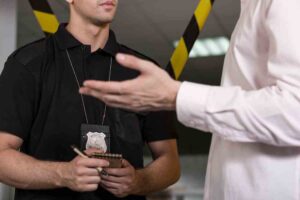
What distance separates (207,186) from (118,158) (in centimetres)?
25

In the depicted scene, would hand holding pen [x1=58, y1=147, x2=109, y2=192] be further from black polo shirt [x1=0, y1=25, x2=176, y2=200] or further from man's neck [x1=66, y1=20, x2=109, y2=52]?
man's neck [x1=66, y1=20, x2=109, y2=52]

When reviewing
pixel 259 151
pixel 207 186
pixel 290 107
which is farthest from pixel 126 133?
pixel 290 107

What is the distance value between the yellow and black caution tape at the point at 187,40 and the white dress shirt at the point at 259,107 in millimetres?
983

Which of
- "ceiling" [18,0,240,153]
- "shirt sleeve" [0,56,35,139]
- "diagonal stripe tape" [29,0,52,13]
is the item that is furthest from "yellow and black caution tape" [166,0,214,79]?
"ceiling" [18,0,240,153]

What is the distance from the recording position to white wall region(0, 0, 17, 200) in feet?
6.16

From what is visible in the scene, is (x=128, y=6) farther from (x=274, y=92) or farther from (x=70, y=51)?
(x=274, y=92)

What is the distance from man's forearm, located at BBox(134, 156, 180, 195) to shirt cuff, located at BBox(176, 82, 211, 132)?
1.93 feet

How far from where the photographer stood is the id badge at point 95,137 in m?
1.38

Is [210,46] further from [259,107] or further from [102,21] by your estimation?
[259,107]

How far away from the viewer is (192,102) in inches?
33.2

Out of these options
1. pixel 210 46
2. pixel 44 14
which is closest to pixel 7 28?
pixel 44 14

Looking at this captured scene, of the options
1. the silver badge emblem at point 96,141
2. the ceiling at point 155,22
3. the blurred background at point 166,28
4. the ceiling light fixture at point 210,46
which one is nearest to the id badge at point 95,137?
the silver badge emblem at point 96,141

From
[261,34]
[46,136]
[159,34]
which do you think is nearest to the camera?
[261,34]

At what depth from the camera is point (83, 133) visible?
4.55ft
